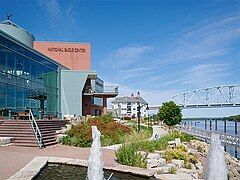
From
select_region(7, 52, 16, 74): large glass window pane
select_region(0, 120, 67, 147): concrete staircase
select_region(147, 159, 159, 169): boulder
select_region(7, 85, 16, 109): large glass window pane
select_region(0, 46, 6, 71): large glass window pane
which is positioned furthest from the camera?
select_region(7, 52, 16, 74): large glass window pane

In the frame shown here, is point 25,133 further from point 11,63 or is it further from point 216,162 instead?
point 216,162

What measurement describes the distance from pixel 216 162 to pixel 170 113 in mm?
33320

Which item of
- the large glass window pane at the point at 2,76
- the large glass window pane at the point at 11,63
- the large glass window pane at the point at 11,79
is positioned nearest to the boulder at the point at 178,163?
the large glass window pane at the point at 2,76

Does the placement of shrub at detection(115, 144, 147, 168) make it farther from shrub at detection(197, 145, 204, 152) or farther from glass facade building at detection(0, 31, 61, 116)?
glass facade building at detection(0, 31, 61, 116)

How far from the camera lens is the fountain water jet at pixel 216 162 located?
292 inches

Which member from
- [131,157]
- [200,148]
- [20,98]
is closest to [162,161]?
[131,157]

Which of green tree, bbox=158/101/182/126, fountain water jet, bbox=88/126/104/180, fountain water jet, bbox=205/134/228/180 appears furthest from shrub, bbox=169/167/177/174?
green tree, bbox=158/101/182/126

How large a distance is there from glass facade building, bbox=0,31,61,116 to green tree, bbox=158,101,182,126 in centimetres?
1332

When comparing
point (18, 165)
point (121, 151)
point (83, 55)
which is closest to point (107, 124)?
point (121, 151)

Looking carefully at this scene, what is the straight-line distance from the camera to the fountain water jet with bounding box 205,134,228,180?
7.41m

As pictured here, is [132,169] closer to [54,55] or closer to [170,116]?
[170,116]

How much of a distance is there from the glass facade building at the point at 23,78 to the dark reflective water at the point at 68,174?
528 inches

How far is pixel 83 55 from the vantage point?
169 feet

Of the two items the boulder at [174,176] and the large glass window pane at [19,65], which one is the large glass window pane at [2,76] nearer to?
the large glass window pane at [19,65]
